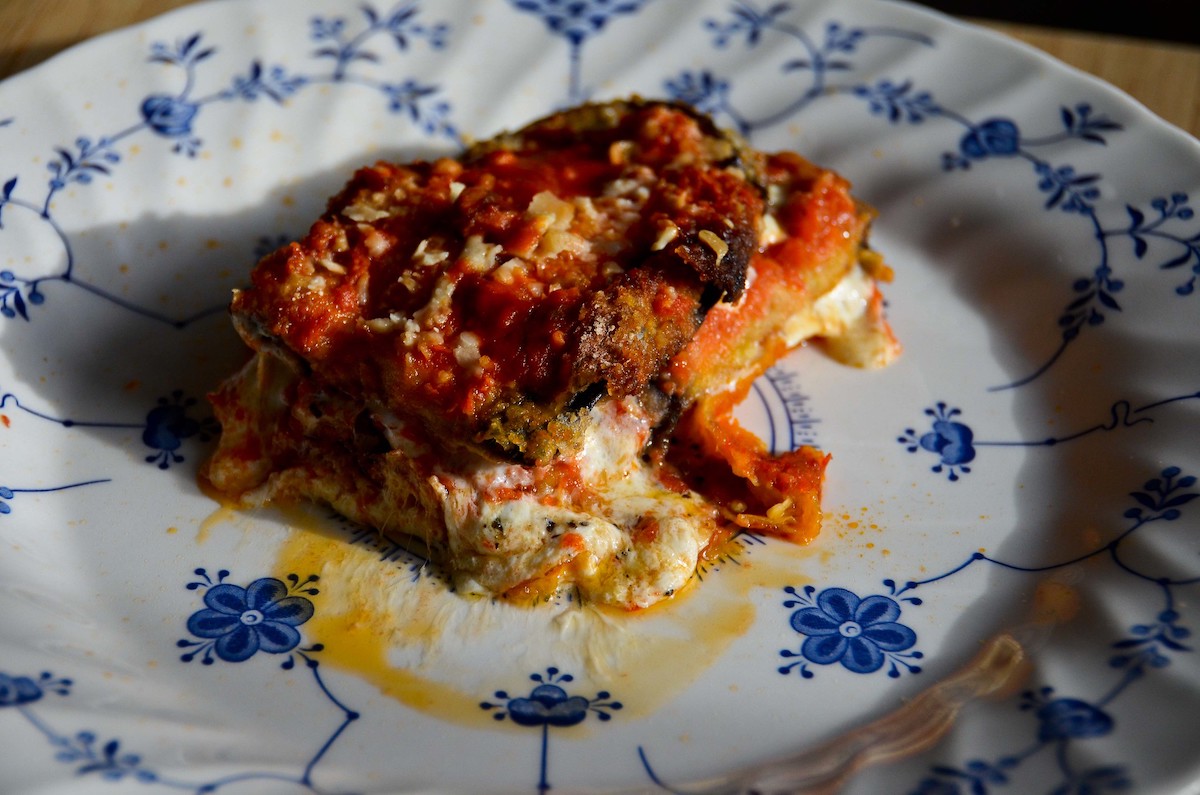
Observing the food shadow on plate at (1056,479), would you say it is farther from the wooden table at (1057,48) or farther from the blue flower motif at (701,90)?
the wooden table at (1057,48)

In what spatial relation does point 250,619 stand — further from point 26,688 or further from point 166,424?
point 166,424

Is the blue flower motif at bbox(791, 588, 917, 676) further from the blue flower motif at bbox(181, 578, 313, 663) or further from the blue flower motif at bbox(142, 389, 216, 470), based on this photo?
the blue flower motif at bbox(142, 389, 216, 470)

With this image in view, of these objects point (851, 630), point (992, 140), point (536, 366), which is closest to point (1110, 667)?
point (851, 630)

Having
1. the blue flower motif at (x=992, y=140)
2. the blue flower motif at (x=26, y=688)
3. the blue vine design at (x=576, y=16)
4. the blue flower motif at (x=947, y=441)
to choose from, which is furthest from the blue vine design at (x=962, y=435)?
the blue flower motif at (x=26, y=688)

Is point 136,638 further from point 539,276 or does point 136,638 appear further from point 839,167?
point 839,167

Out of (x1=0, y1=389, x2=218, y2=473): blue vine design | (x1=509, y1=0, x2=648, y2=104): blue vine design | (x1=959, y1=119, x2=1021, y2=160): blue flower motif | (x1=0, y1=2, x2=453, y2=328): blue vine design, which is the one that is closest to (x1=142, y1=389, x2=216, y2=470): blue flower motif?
(x1=0, y1=389, x2=218, y2=473): blue vine design

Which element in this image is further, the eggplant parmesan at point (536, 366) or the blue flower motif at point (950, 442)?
the blue flower motif at point (950, 442)
